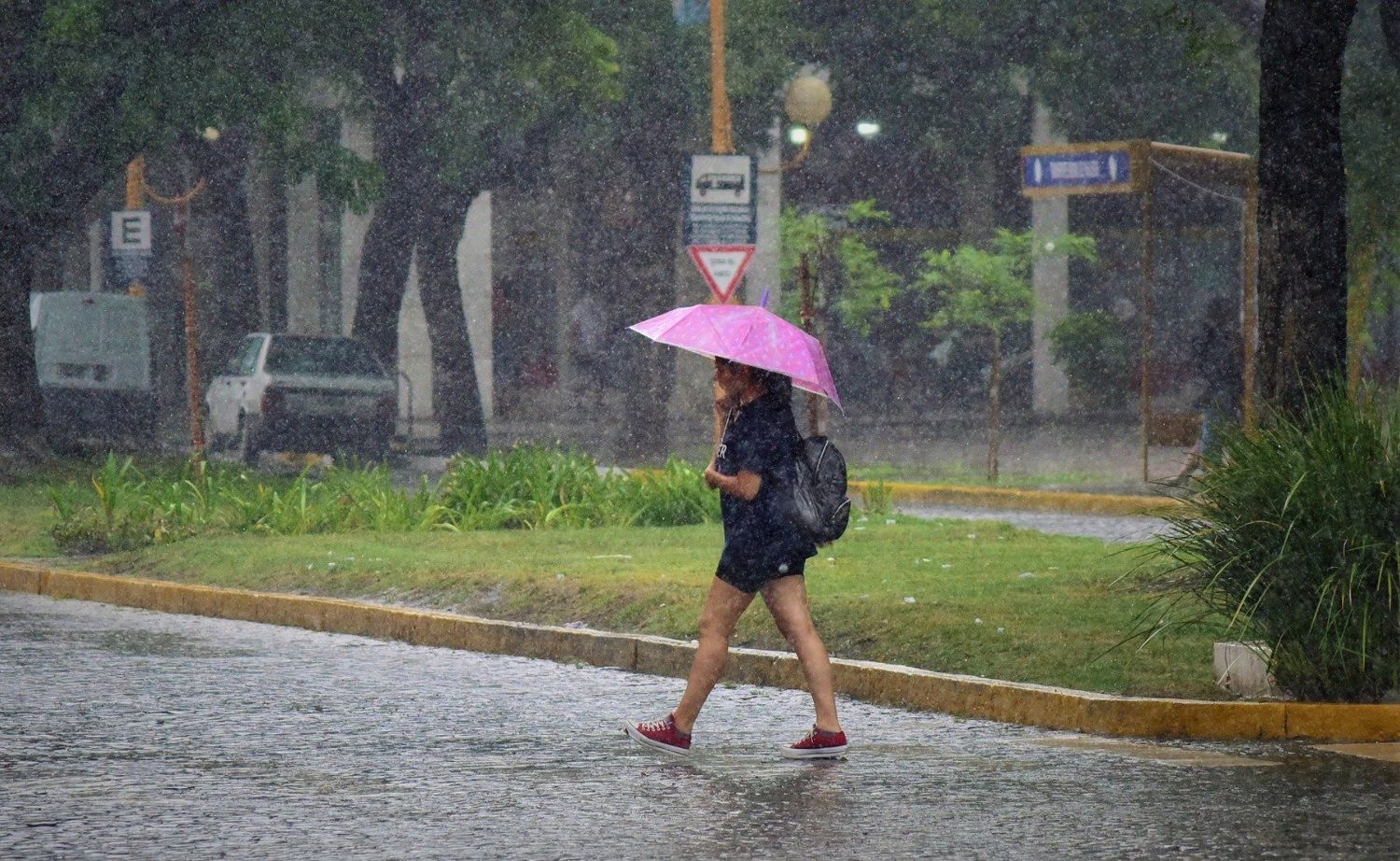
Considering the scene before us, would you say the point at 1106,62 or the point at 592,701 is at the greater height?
the point at 1106,62

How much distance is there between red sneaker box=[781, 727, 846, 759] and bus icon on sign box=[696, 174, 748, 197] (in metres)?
11.3

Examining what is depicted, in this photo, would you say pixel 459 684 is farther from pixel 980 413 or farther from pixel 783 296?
pixel 980 413

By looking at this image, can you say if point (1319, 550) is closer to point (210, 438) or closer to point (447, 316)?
point (210, 438)

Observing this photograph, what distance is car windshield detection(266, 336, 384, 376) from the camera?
29.2 m

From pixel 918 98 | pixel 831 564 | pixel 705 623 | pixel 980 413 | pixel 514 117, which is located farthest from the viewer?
pixel 980 413

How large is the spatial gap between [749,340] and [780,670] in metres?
2.80

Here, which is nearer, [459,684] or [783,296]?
[459,684]

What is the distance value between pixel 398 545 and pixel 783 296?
65.5 ft

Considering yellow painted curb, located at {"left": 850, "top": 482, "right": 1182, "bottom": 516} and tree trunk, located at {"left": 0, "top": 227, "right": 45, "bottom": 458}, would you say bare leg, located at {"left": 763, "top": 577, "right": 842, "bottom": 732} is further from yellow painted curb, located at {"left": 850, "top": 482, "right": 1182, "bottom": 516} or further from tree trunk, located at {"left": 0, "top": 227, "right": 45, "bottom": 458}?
tree trunk, located at {"left": 0, "top": 227, "right": 45, "bottom": 458}

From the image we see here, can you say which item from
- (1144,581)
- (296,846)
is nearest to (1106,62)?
(1144,581)

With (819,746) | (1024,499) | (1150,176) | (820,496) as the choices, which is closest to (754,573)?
(820,496)

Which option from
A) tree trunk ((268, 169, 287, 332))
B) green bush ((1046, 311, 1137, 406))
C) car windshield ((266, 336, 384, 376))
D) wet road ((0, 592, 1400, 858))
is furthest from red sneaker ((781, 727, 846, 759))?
tree trunk ((268, 169, 287, 332))

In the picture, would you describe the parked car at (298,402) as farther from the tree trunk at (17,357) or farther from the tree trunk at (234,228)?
the tree trunk at (234,228)

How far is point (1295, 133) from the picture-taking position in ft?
41.7
